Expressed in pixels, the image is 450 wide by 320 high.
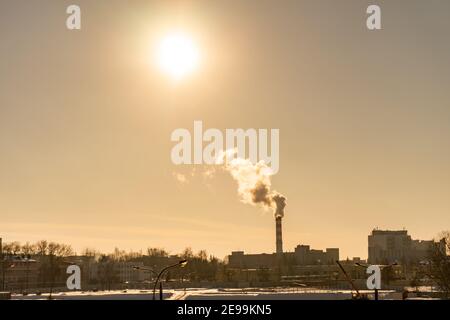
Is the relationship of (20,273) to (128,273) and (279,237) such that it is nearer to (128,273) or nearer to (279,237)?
(128,273)

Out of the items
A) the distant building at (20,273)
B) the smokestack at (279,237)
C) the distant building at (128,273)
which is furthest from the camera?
the distant building at (128,273)

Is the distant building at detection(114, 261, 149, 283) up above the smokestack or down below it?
below

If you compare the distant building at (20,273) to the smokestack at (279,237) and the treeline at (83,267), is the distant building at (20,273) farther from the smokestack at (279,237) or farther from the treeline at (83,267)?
the smokestack at (279,237)

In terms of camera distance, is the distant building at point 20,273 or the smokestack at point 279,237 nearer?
the distant building at point 20,273

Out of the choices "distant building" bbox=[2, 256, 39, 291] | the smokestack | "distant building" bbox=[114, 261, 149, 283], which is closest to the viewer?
"distant building" bbox=[2, 256, 39, 291]

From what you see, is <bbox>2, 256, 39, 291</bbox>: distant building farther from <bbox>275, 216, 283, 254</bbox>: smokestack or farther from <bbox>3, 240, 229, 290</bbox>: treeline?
<bbox>275, 216, 283, 254</bbox>: smokestack

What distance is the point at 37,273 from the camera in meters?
154

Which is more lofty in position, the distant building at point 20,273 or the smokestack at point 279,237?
the smokestack at point 279,237

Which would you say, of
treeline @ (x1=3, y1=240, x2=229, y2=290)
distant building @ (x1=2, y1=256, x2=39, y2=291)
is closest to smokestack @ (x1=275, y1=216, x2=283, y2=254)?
treeline @ (x1=3, y1=240, x2=229, y2=290)

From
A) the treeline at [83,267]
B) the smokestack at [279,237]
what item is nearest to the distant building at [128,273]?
the treeline at [83,267]
